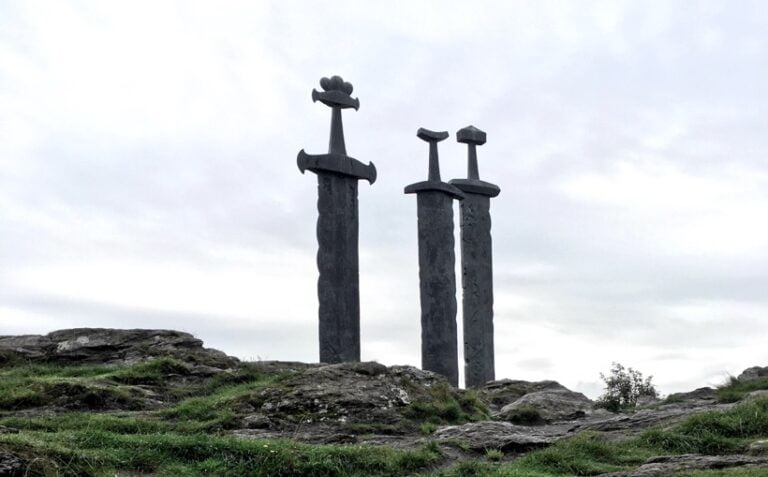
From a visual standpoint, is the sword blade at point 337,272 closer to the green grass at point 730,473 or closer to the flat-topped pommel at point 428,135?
the flat-topped pommel at point 428,135

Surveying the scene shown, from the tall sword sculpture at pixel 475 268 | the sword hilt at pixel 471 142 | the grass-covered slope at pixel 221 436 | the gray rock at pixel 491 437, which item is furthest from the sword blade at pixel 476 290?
the gray rock at pixel 491 437

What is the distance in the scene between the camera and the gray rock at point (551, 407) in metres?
17.7

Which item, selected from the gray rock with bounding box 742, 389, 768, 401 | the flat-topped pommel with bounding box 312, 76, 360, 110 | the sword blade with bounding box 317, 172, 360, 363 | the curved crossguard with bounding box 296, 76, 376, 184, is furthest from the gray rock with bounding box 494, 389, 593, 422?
the flat-topped pommel with bounding box 312, 76, 360, 110

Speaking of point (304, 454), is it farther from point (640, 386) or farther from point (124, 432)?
point (640, 386)

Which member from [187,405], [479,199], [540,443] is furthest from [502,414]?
[479,199]

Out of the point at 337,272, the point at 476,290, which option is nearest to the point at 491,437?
the point at 337,272

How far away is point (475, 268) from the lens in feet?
94.0

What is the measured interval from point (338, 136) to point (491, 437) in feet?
40.4

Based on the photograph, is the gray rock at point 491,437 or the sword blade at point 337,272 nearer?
the gray rock at point 491,437

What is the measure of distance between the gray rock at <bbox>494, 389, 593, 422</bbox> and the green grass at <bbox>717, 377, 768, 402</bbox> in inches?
101

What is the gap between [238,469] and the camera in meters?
10.9

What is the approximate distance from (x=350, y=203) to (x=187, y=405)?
9.98m

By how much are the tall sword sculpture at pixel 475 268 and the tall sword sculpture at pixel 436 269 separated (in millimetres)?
1743

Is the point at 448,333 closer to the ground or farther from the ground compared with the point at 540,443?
farther from the ground
